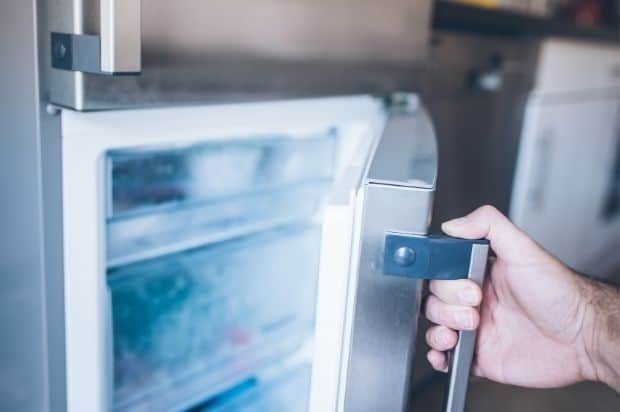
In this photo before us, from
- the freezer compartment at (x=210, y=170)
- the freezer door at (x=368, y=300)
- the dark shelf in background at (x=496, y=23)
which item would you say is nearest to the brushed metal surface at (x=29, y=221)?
the freezer compartment at (x=210, y=170)

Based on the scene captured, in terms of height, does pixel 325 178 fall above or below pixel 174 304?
above

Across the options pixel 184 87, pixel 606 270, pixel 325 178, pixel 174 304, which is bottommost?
pixel 606 270

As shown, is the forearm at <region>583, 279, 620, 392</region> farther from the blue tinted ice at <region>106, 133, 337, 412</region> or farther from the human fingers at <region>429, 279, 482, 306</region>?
the blue tinted ice at <region>106, 133, 337, 412</region>

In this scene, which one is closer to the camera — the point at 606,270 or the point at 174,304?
the point at 174,304

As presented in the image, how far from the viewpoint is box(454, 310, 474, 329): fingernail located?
48cm

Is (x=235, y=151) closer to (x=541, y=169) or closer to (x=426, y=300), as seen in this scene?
(x=426, y=300)

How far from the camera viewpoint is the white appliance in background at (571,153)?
1.77 meters

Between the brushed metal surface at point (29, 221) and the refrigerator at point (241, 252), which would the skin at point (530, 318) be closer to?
the refrigerator at point (241, 252)

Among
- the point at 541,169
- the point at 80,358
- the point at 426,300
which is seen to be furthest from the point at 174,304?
the point at 541,169

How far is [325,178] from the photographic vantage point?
1.08 m

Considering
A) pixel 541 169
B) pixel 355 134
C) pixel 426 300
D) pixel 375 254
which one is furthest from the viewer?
pixel 541 169

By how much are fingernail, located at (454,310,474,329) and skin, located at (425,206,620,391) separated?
0.12ft

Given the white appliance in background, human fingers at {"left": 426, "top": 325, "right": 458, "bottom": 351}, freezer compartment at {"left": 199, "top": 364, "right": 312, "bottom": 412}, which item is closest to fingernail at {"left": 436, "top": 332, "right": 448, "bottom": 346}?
human fingers at {"left": 426, "top": 325, "right": 458, "bottom": 351}

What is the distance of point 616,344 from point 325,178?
0.51m
